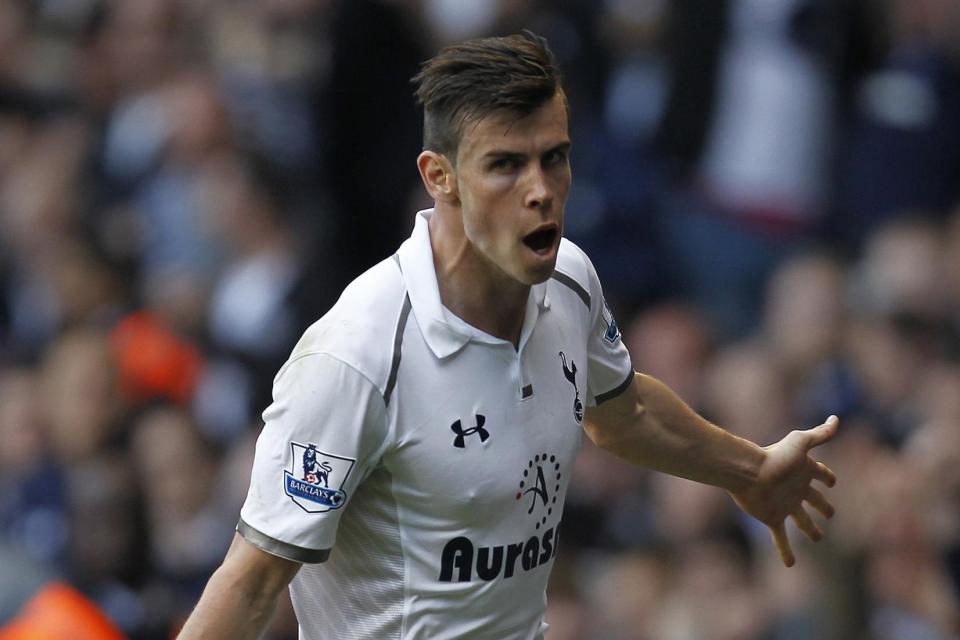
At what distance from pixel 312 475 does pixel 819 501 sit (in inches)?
62.4

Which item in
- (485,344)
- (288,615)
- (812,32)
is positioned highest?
(485,344)

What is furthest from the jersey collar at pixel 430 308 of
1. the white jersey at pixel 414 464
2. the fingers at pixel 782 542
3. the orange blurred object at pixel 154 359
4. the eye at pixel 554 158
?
the orange blurred object at pixel 154 359

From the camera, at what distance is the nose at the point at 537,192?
402 centimetres

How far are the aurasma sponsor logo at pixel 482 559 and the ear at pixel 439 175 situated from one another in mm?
760

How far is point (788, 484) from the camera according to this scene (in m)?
4.93

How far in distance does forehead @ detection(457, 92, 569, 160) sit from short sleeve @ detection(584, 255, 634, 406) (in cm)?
65

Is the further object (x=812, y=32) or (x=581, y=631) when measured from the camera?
(x=812, y=32)

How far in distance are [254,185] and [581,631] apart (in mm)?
3742

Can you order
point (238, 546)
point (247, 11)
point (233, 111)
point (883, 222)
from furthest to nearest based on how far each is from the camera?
1. point (247, 11)
2. point (233, 111)
3. point (883, 222)
4. point (238, 546)

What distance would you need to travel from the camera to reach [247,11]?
1206 centimetres

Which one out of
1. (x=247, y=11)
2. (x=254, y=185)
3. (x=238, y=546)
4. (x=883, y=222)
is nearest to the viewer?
(x=238, y=546)

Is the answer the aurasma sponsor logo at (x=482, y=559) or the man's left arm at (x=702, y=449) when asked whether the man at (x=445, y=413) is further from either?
the man's left arm at (x=702, y=449)

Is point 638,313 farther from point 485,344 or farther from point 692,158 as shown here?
point 485,344

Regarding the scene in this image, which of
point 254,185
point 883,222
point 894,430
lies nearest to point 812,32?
point 883,222
